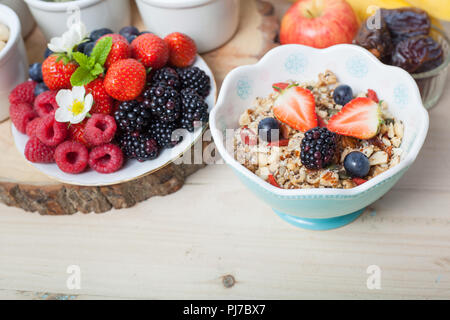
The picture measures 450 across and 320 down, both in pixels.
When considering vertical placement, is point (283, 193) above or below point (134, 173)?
above

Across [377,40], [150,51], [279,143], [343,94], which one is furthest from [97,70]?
[377,40]

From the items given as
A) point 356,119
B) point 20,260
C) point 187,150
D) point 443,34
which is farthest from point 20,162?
point 443,34

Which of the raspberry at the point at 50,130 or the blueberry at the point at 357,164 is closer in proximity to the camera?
the blueberry at the point at 357,164

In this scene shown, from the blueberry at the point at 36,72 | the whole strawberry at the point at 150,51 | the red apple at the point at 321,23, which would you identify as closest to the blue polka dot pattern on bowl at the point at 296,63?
the red apple at the point at 321,23

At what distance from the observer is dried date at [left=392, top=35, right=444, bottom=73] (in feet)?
3.74

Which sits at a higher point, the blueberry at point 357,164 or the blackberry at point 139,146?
the blueberry at point 357,164

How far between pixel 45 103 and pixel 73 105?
134 millimetres

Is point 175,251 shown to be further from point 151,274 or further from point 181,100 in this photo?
point 181,100

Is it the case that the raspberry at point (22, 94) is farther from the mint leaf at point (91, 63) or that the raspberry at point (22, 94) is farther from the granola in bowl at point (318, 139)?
the granola in bowl at point (318, 139)

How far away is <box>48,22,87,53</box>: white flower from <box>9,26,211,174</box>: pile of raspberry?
3cm

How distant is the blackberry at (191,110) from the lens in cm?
111

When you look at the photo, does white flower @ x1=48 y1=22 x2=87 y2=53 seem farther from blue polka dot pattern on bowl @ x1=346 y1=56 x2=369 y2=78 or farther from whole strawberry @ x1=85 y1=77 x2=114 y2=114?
blue polka dot pattern on bowl @ x1=346 y1=56 x2=369 y2=78

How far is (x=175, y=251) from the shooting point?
1.09 m

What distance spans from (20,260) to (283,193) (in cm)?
67
